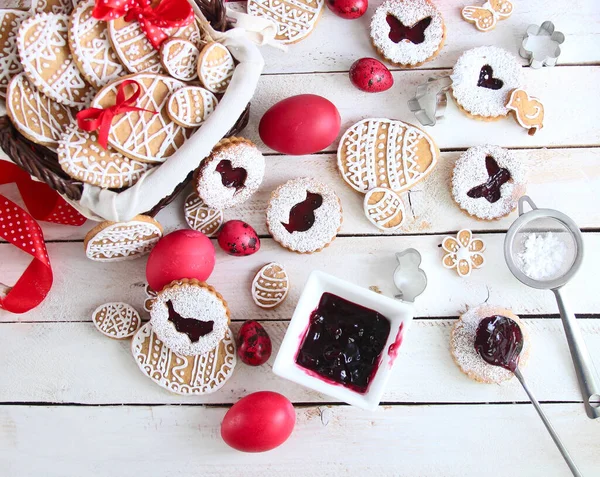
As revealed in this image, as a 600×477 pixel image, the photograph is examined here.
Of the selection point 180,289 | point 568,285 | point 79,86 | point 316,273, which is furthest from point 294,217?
point 568,285

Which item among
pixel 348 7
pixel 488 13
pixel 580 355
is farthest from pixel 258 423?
pixel 488 13

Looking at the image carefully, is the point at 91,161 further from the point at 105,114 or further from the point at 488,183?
the point at 488,183

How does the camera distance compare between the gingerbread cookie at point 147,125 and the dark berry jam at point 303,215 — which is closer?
the gingerbread cookie at point 147,125

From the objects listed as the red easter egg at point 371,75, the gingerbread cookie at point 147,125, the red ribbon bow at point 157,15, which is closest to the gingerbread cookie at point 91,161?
the gingerbread cookie at point 147,125

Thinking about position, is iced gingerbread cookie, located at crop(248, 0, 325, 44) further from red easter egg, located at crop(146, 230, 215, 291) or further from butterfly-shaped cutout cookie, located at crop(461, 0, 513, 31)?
red easter egg, located at crop(146, 230, 215, 291)

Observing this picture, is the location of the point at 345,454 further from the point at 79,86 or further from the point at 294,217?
the point at 79,86

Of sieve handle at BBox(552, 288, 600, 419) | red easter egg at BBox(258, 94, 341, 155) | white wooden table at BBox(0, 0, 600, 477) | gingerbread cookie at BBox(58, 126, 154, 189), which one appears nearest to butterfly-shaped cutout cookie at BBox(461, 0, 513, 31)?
white wooden table at BBox(0, 0, 600, 477)

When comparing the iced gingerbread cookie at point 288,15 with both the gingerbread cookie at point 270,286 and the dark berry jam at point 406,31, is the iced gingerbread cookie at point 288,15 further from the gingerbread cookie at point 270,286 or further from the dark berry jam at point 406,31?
the gingerbread cookie at point 270,286
